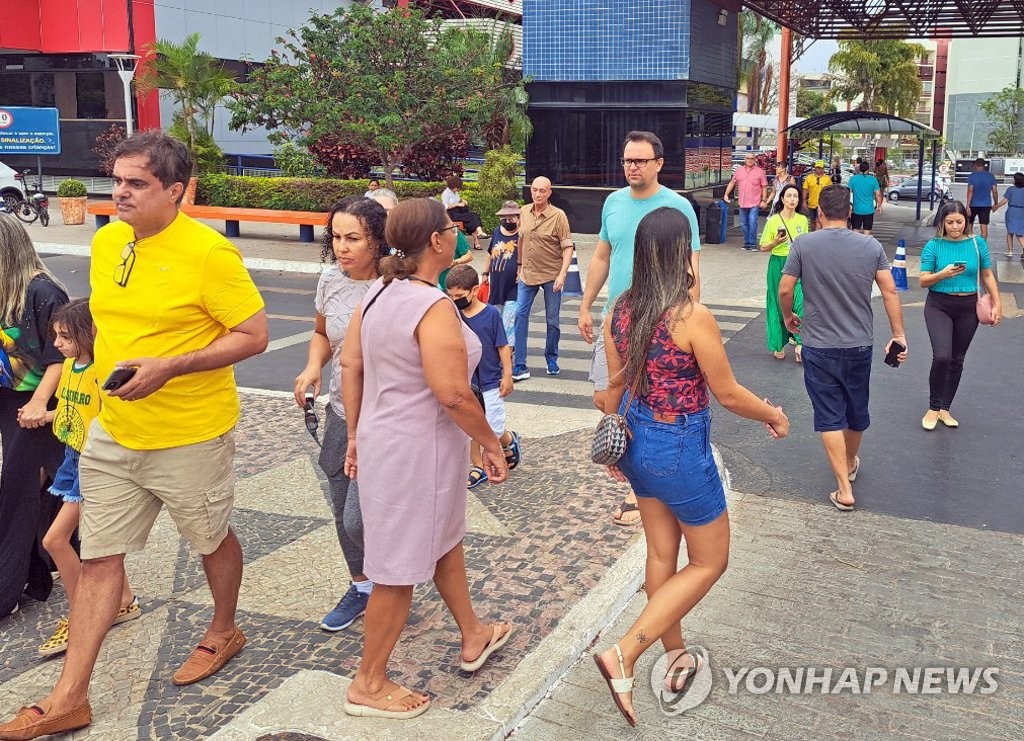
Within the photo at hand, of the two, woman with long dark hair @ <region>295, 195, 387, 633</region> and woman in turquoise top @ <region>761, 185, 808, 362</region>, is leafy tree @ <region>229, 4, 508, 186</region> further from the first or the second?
woman with long dark hair @ <region>295, 195, 387, 633</region>

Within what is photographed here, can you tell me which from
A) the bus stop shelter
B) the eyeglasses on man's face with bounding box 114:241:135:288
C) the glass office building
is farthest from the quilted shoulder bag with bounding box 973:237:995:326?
the bus stop shelter

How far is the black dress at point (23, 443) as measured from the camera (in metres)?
4.42

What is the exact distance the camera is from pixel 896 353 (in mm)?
6246

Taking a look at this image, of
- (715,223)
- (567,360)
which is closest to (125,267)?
(567,360)

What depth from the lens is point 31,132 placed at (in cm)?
2112

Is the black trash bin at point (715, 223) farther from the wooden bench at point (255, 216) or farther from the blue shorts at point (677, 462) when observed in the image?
the blue shorts at point (677, 462)

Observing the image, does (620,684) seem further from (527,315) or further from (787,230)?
(787,230)


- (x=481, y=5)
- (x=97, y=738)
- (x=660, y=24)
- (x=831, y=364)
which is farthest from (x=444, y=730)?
(x=481, y=5)

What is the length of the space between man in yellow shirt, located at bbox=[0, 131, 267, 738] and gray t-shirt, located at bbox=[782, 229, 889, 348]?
3.40 m

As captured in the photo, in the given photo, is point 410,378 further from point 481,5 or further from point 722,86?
point 481,5

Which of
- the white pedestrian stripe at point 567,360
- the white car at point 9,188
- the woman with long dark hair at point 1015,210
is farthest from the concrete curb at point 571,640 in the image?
the white car at point 9,188

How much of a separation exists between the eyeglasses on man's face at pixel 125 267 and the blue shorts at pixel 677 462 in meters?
1.79

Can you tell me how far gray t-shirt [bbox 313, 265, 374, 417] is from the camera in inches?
177

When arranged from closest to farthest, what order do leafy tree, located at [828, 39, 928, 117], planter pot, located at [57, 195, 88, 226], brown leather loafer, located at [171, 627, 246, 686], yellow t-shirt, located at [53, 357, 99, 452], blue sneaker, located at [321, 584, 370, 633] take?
brown leather loafer, located at [171, 627, 246, 686], yellow t-shirt, located at [53, 357, 99, 452], blue sneaker, located at [321, 584, 370, 633], planter pot, located at [57, 195, 88, 226], leafy tree, located at [828, 39, 928, 117]
